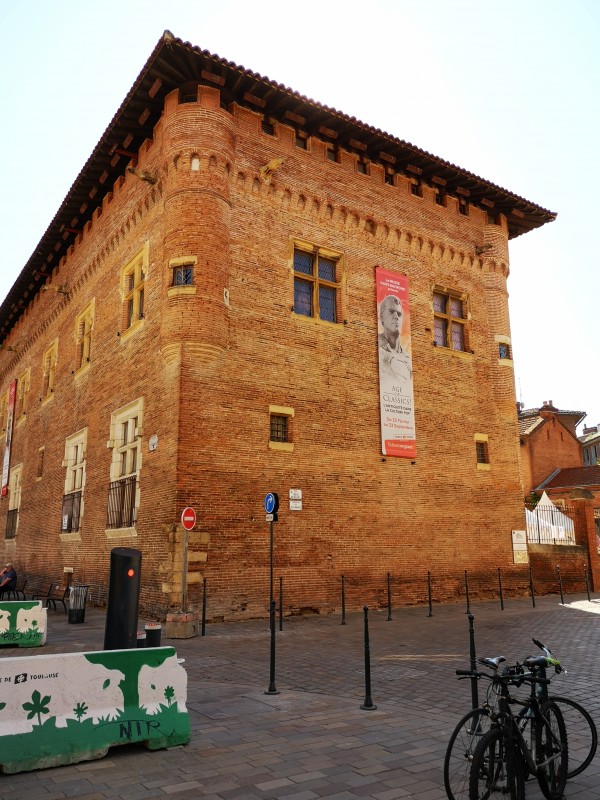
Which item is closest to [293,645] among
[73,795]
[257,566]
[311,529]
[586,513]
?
[257,566]

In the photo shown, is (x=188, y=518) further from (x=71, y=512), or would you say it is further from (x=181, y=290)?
(x=71, y=512)

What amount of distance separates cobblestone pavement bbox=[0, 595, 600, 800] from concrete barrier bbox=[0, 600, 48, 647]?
313mm

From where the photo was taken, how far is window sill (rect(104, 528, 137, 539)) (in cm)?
1552

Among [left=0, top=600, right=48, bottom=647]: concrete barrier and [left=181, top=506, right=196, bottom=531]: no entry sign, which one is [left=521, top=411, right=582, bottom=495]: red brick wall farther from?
[left=0, top=600, right=48, bottom=647]: concrete barrier

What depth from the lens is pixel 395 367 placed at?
59.9 feet

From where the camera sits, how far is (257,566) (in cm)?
1450

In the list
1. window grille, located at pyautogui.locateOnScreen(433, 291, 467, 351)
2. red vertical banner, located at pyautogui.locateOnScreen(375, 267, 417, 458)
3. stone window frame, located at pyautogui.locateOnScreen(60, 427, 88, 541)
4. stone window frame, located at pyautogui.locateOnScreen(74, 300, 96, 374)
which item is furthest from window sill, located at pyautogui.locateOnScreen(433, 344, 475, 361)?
stone window frame, located at pyautogui.locateOnScreen(60, 427, 88, 541)

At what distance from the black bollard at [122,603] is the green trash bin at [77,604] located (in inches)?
299

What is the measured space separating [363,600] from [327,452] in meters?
3.87

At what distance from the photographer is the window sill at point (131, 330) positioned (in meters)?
16.9

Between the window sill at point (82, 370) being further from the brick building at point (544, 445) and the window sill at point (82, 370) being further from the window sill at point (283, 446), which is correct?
the brick building at point (544, 445)

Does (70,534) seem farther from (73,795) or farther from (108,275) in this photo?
(73,795)

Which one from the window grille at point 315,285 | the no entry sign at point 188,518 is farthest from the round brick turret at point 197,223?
the no entry sign at point 188,518

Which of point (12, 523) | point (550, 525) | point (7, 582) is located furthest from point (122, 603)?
point (12, 523)
